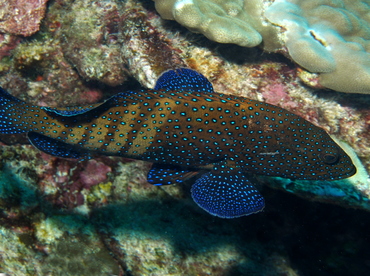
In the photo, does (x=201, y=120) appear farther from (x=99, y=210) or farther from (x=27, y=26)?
(x=27, y=26)

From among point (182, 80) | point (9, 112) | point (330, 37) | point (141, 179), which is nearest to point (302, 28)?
point (330, 37)

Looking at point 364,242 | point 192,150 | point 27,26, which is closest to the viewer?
point 192,150

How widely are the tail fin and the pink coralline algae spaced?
3.55 m

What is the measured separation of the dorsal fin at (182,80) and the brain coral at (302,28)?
1.08 m

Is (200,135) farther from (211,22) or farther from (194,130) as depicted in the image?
(211,22)

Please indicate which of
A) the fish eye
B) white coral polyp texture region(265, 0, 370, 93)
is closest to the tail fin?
the fish eye

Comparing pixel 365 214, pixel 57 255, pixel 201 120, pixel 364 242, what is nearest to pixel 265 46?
pixel 201 120

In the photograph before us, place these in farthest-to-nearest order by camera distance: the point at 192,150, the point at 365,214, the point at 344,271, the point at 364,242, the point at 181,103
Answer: the point at 344,271 → the point at 364,242 → the point at 365,214 → the point at 192,150 → the point at 181,103

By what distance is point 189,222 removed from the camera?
5.71 m

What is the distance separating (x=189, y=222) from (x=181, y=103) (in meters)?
3.28

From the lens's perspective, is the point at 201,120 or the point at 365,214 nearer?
the point at 201,120

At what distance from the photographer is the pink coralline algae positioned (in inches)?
242

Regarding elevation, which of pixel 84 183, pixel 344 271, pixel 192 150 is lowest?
pixel 84 183

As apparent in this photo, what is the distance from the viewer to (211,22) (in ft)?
15.0
